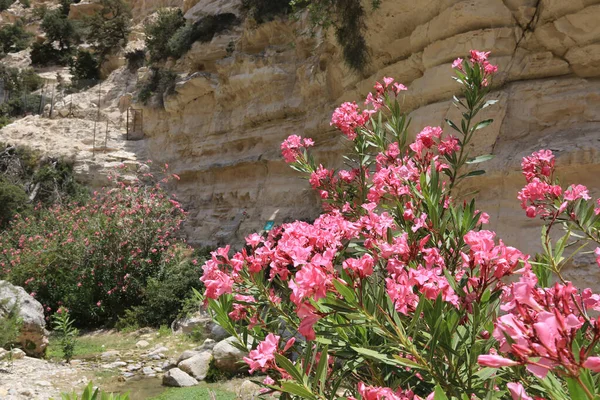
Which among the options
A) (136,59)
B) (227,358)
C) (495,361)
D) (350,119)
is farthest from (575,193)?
(136,59)

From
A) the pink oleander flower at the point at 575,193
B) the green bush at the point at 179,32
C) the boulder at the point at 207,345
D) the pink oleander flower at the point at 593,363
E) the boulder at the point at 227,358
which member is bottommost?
the boulder at the point at 207,345

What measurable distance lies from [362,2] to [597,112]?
13.1 feet

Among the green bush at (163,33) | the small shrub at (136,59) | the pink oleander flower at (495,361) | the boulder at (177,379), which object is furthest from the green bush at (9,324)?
the small shrub at (136,59)

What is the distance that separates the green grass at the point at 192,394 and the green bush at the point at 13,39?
106 ft

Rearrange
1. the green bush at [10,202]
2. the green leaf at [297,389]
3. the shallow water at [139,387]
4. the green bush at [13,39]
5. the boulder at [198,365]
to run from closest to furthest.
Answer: the green leaf at [297,389] → the shallow water at [139,387] → the boulder at [198,365] → the green bush at [10,202] → the green bush at [13,39]

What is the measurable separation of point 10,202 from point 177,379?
40.5 ft

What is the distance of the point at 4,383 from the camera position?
5.45 m

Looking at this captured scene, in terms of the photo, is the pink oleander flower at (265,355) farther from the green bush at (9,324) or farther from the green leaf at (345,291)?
the green bush at (9,324)

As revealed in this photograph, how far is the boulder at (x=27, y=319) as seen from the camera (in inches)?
270

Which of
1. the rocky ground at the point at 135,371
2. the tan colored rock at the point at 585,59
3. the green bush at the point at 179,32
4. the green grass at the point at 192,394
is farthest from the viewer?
the green bush at the point at 179,32

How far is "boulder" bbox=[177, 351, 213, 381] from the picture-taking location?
6297 mm

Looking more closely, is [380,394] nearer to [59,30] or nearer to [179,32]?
[179,32]

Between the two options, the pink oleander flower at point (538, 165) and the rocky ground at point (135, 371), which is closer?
the pink oleander flower at point (538, 165)

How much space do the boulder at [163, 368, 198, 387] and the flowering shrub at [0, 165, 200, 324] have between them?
12.5ft
